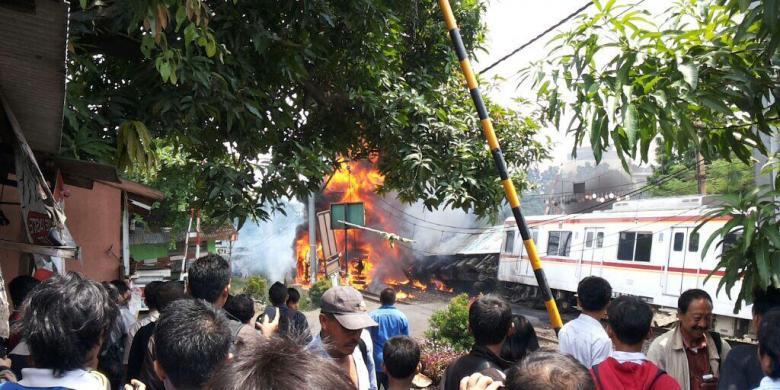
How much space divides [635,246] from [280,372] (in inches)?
703

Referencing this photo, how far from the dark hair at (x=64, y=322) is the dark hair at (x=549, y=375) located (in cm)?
171

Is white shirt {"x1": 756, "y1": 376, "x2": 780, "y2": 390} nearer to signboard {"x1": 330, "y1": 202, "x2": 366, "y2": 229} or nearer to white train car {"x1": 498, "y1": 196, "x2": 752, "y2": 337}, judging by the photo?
white train car {"x1": 498, "y1": 196, "x2": 752, "y2": 337}

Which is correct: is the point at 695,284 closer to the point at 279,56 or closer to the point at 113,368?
the point at 279,56

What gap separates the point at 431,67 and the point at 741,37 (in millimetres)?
7143

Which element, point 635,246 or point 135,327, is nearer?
point 135,327

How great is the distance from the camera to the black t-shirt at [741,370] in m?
3.30

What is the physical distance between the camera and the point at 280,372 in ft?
4.30

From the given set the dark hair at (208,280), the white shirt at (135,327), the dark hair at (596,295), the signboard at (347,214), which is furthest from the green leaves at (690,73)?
the signboard at (347,214)

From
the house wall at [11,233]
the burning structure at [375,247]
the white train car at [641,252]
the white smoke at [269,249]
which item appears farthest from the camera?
the white smoke at [269,249]

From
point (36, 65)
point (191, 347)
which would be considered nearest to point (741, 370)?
point (191, 347)

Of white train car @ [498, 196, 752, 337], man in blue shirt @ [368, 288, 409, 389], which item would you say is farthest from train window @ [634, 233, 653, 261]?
man in blue shirt @ [368, 288, 409, 389]

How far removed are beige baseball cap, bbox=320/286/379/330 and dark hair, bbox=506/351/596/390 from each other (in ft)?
4.70

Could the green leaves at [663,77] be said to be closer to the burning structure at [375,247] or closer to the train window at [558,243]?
the train window at [558,243]

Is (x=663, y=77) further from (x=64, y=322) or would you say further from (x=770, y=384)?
(x=64, y=322)
